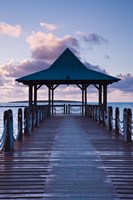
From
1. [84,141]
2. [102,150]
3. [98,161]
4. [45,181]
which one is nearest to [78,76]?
[84,141]

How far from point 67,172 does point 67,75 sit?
20.3 metres

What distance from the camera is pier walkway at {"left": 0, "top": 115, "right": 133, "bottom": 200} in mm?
5266

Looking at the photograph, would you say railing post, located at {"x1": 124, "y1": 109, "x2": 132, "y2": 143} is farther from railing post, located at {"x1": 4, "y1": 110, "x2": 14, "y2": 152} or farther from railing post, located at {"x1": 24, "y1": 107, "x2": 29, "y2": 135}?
railing post, located at {"x1": 24, "y1": 107, "x2": 29, "y2": 135}

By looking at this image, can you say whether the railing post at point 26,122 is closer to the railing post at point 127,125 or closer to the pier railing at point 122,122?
the pier railing at point 122,122

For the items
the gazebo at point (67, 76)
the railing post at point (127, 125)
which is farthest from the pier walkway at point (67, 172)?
the gazebo at point (67, 76)

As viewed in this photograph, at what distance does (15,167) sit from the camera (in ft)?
23.7

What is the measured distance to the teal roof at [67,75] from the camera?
26.2 meters

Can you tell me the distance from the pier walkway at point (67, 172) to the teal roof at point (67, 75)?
15743 millimetres

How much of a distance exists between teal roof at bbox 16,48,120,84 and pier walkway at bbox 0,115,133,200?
15743 mm

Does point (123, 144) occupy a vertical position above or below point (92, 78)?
below

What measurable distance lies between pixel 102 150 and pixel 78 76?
56.0 ft

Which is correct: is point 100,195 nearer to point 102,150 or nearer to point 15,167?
point 15,167

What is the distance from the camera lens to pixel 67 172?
6711 millimetres

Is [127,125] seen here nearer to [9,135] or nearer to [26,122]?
[9,135]
